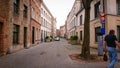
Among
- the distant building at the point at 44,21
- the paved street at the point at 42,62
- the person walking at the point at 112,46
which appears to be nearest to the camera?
the person walking at the point at 112,46

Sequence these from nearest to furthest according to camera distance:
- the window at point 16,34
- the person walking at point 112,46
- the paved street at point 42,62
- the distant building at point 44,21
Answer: the person walking at point 112,46
the paved street at point 42,62
the window at point 16,34
the distant building at point 44,21

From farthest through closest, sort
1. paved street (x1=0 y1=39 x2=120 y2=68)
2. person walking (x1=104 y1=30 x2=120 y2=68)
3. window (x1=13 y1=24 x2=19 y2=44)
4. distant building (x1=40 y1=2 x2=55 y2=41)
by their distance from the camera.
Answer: distant building (x1=40 y1=2 x2=55 y2=41) → window (x1=13 y1=24 x2=19 y2=44) → paved street (x1=0 y1=39 x2=120 y2=68) → person walking (x1=104 y1=30 x2=120 y2=68)

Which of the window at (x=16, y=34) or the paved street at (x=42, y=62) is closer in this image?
the paved street at (x=42, y=62)

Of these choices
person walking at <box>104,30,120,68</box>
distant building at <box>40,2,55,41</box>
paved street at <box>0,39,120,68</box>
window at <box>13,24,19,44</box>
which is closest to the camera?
person walking at <box>104,30,120,68</box>

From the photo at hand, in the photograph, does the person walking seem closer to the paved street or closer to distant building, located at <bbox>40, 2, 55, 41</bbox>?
the paved street

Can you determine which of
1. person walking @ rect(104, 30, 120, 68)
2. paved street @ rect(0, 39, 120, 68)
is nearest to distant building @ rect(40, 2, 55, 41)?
paved street @ rect(0, 39, 120, 68)

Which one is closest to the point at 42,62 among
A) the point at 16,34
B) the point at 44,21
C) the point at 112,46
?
the point at 112,46

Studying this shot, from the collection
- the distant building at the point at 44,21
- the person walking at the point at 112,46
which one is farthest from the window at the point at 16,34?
the distant building at the point at 44,21

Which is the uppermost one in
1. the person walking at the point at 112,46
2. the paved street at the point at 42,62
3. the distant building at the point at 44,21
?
the distant building at the point at 44,21

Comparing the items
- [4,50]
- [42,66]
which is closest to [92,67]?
[42,66]

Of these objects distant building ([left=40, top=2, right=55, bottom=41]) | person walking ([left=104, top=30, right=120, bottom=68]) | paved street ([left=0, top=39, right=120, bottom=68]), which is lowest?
paved street ([left=0, top=39, right=120, bottom=68])

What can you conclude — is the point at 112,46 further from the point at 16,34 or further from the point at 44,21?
the point at 44,21

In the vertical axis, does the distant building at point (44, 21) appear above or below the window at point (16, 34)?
above

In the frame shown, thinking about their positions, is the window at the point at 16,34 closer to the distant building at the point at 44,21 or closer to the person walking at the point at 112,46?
the person walking at the point at 112,46
